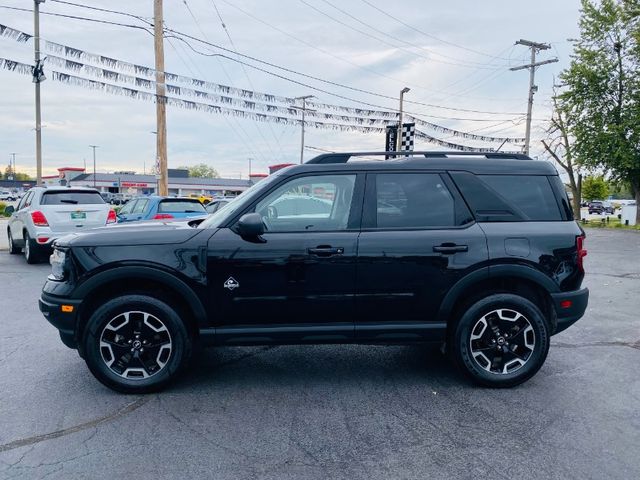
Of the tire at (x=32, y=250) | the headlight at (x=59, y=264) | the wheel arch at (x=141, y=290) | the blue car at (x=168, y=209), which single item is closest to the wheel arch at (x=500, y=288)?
the wheel arch at (x=141, y=290)

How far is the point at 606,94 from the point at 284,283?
33.1 m

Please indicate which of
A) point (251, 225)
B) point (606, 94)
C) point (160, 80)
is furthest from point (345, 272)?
point (606, 94)

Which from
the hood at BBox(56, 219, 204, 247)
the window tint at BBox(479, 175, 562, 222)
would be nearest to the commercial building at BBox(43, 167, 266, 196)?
the hood at BBox(56, 219, 204, 247)

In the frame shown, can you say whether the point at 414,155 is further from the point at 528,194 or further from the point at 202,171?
the point at 202,171

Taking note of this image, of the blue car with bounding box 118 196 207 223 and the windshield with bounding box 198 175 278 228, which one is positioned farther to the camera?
the blue car with bounding box 118 196 207 223

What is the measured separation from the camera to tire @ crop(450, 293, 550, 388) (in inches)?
163

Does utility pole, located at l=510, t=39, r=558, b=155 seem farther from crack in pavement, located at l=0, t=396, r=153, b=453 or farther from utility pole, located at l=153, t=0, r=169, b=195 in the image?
crack in pavement, located at l=0, t=396, r=153, b=453

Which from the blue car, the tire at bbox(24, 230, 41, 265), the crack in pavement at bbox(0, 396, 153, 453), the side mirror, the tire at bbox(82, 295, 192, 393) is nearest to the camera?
the crack in pavement at bbox(0, 396, 153, 453)

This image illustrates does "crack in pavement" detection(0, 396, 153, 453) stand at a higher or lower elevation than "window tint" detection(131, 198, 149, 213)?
lower

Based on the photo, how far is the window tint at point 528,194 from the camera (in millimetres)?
4270

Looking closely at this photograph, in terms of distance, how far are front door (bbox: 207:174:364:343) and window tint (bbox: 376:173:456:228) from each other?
0.34 m

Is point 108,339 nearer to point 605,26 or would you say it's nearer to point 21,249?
point 21,249

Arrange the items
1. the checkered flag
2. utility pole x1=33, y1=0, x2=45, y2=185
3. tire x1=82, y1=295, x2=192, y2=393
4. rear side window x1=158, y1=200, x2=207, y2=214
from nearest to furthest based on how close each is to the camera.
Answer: tire x1=82, y1=295, x2=192, y2=393 < rear side window x1=158, y1=200, x2=207, y2=214 < utility pole x1=33, y1=0, x2=45, y2=185 < the checkered flag

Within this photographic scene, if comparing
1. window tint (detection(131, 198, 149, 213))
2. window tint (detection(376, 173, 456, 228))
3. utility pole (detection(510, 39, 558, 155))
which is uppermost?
utility pole (detection(510, 39, 558, 155))
